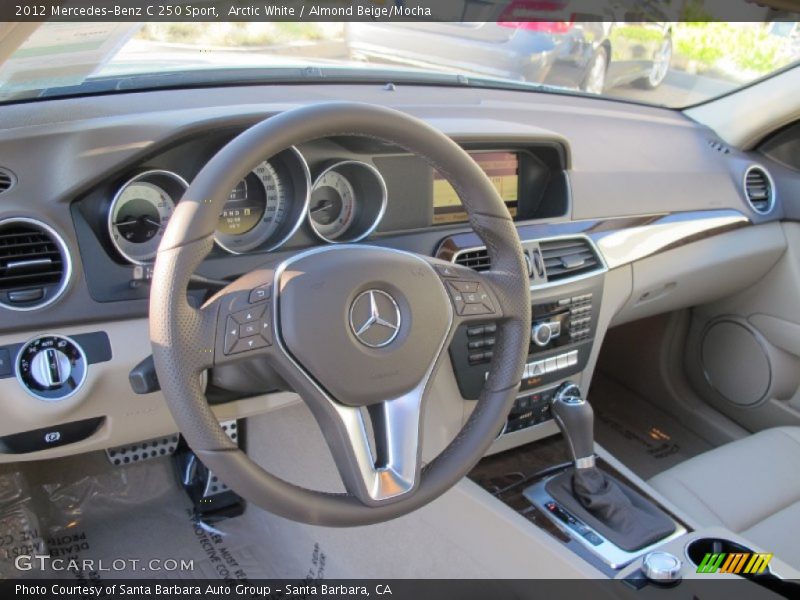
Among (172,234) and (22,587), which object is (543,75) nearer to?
(172,234)

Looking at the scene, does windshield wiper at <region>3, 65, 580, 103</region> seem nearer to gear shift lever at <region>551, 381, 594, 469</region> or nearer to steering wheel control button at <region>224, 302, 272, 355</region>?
steering wheel control button at <region>224, 302, 272, 355</region>

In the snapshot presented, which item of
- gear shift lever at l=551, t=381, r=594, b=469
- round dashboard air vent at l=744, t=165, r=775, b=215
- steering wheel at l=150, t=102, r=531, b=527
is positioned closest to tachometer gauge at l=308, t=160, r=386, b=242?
steering wheel at l=150, t=102, r=531, b=527

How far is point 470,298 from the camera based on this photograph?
1291mm

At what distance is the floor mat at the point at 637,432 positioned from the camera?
252cm

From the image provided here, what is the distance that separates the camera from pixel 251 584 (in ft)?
6.88

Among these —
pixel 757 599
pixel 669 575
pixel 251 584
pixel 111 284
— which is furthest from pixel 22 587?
pixel 757 599

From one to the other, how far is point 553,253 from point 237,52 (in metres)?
0.88

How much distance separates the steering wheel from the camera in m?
1.08

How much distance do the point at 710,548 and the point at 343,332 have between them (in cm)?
99

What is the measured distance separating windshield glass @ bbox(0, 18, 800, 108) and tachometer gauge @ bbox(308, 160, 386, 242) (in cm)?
34

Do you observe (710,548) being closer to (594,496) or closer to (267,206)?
(594,496)

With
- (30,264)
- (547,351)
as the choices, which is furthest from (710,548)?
(30,264)

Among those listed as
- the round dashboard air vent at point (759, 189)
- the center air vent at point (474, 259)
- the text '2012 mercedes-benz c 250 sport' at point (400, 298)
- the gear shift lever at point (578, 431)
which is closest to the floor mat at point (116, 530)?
the text '2012 mercedes-benz c 250 sport' at point (400, 298)

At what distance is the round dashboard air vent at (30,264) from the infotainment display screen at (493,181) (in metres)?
0.80
